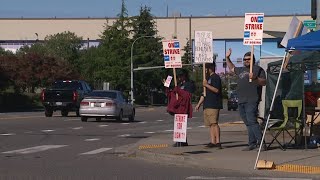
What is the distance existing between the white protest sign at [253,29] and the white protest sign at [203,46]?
7.10 ft

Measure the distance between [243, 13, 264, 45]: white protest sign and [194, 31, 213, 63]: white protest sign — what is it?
216cm

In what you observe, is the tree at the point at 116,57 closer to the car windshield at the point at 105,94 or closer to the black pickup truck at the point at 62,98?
the black pickup truck at the point at 62,98

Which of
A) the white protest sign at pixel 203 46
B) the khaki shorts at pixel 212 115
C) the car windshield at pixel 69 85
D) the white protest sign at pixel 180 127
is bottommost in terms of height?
the white protest sign at pixel 180 127

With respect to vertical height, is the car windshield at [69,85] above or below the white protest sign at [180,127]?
above

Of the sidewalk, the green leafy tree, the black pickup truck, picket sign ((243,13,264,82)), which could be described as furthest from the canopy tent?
the green leafy tree

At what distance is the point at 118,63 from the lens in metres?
82.6

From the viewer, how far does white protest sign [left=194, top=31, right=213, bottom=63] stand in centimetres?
1532

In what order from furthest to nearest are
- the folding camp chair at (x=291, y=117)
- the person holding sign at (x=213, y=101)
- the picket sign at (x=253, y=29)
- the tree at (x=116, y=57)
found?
the tree at (x=116, y=57) < the person holding sign at (x=213, y=101) < the folding camp chair at (x=291, y=117) < the picket sign at (x=253, y=29)

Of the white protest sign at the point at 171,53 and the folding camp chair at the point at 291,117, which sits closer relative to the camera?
the folding camp chair at the point at 291,117

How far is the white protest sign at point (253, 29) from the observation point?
518 inches

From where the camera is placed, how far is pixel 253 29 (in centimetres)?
1324

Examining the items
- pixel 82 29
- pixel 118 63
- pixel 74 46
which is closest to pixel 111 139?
pixel 118 63

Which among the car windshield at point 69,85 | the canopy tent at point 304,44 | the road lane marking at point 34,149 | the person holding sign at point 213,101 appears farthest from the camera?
the car windshield at point 69,85

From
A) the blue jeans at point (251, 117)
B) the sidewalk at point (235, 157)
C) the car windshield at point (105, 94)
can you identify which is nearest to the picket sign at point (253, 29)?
the blue jeans at point (251, 117)
